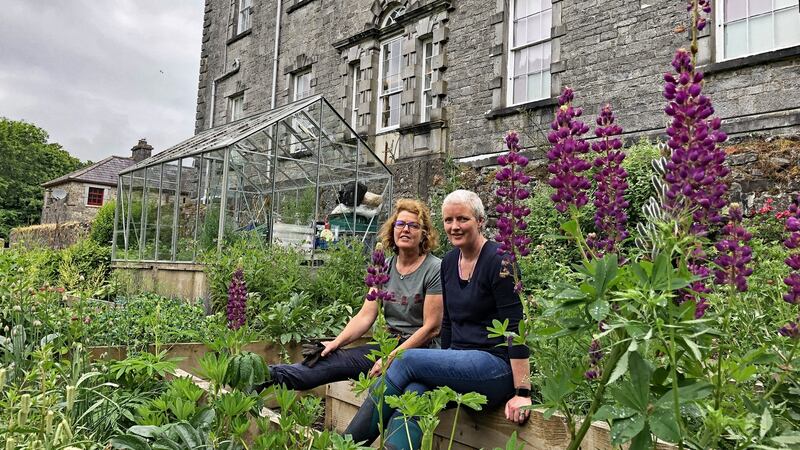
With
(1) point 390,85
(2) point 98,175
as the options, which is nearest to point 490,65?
(1) point 390,85

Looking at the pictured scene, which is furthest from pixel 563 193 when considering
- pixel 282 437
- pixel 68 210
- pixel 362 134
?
pixel 68 210

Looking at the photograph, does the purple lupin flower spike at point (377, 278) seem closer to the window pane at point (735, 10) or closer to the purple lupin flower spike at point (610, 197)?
the purple lupin flower spike at point (610, 197)

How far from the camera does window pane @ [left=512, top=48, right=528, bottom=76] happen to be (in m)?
8.88

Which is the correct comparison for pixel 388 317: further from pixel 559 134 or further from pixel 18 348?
pixel 559 134

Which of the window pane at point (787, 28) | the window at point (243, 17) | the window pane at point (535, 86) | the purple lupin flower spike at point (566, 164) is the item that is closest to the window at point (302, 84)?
the window at point (243, 17)

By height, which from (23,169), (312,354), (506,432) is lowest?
(506,432)

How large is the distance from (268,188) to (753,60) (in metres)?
6.62

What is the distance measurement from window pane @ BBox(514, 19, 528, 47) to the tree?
3789cm

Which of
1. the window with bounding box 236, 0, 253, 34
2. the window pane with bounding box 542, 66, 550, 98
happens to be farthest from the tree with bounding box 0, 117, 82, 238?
the window pane with bounding box 542, 66, 550, 98

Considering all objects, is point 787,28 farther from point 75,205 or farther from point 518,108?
point 75,205

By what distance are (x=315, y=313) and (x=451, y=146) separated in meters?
5.64

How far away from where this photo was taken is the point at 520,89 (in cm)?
892

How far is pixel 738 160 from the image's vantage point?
6.41 m

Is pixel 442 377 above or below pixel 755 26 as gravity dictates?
below
